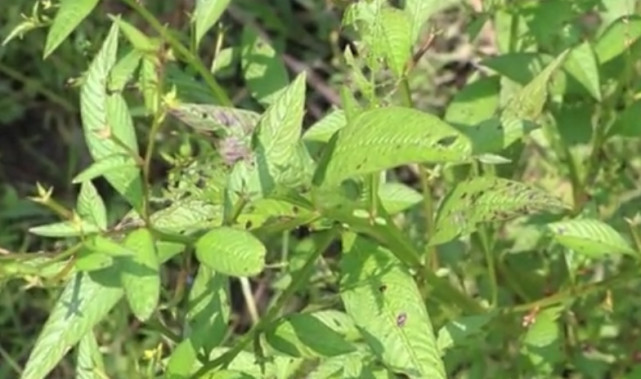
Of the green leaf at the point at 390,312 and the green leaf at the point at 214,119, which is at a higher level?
the green leaf at the point at 214,119

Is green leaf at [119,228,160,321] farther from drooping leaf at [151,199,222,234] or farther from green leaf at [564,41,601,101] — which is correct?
green leaf at [564,41,601,101]

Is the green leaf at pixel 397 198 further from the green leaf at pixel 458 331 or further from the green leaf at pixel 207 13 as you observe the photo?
the green leaf at pixel 207 13

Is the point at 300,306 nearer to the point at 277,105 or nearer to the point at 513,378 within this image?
the point at 513,378

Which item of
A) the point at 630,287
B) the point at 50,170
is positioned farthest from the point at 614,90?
the point at 50,170

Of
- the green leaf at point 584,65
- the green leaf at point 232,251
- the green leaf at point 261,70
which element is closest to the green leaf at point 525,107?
the green leaf at point 584,65

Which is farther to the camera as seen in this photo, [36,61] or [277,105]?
[36,61]

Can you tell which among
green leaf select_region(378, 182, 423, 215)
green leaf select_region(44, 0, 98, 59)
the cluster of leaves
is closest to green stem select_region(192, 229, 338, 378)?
the cluster of leaves
